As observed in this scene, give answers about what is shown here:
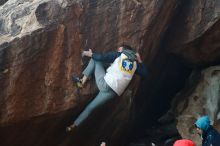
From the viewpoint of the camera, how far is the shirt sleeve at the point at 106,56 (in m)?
11.2

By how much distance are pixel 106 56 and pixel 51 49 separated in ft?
4.24

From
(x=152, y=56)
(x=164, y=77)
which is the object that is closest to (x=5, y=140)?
(x=152, y=56)

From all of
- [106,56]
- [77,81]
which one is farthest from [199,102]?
[77,81]

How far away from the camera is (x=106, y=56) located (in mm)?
11344

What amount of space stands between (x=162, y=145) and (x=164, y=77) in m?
2.52

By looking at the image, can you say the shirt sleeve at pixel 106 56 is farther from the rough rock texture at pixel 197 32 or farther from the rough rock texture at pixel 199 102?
the rough rock texture at pixel 199 102

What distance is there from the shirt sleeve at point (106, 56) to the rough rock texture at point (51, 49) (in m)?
0.43

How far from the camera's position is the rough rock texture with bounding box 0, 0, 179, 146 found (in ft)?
36.1

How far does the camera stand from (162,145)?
48.7ft

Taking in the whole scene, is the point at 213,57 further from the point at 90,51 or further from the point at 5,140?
the point at 5,140

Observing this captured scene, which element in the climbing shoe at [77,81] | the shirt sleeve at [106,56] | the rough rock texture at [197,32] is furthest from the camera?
the rough rock texture at [197,32]

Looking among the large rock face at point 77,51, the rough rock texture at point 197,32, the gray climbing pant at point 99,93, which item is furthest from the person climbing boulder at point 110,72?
the rough rock texture at point 197,32

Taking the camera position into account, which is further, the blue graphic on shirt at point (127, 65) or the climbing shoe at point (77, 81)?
the climbing shoe at point (77, 81)

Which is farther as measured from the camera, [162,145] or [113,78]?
[162,145]
